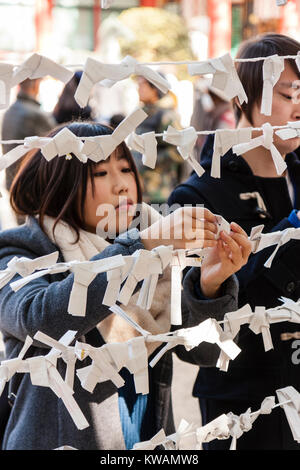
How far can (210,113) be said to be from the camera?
456cm

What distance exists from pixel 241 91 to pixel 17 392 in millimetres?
697

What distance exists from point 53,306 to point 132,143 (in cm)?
33

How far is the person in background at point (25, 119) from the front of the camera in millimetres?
3586

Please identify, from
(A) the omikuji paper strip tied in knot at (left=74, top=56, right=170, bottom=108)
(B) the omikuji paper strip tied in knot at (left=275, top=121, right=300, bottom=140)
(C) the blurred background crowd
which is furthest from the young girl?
(C) the blurred background crowd

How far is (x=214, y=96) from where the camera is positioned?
14.8ft

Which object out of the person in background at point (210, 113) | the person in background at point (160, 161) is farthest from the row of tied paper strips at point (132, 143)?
the person in background at point (160, 161)

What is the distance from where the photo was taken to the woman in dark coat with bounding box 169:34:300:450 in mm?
1443

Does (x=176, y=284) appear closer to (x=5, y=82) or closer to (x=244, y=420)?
(x=244, y=420)

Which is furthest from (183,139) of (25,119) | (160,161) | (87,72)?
(160,161)

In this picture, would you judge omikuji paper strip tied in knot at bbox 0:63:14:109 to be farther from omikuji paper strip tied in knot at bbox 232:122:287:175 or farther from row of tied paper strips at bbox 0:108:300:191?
omikuji paper strip tied in knot at bbox 232:122:287:175

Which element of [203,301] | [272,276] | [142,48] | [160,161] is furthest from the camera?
[142,48]

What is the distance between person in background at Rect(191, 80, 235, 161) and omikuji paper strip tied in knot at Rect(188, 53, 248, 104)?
3.11m

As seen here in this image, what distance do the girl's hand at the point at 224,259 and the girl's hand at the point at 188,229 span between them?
0.03 metres

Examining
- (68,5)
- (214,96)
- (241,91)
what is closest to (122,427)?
(241,91)
